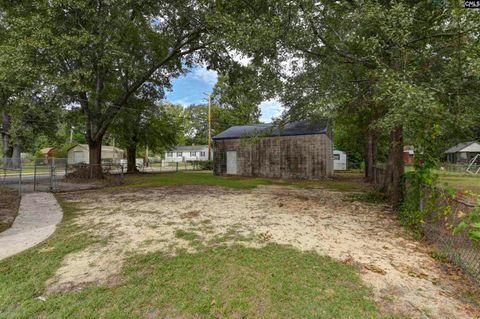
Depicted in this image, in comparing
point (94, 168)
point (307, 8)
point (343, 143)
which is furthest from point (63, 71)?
point (343, 143)

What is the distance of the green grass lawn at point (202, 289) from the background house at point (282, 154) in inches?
448

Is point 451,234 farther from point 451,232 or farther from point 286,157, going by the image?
point 286,157

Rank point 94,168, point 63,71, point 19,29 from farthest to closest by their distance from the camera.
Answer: point 94,168 → point 63,71 → point 19,29

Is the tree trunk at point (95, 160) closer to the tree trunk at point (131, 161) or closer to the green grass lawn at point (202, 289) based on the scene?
the tree trunk at point (131, 161)

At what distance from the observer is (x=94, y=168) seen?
15.4m

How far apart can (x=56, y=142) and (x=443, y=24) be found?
25.7m

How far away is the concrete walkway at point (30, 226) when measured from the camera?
14.9 ft

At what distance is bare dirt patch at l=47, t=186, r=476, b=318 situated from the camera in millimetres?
3076

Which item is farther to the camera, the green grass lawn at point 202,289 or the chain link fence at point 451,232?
the chain link fence at point 451,232

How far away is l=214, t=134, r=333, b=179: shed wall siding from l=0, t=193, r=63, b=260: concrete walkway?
9631 millimetres

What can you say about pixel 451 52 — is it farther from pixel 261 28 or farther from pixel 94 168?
pixel 94 168

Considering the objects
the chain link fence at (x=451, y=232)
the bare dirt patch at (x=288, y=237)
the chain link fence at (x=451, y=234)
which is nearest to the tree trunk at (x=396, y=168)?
the bare dirt patch at (x=288, y=237)

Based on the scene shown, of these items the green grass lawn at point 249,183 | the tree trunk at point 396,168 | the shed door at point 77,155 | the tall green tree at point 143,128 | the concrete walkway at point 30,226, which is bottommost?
the concrete walkway at point 30,226

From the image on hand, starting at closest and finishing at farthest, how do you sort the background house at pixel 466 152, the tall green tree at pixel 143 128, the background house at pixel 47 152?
the tall green tree at pixel 143 128 → the background house at pixel 466 152 → the background house at pixel 47 152
